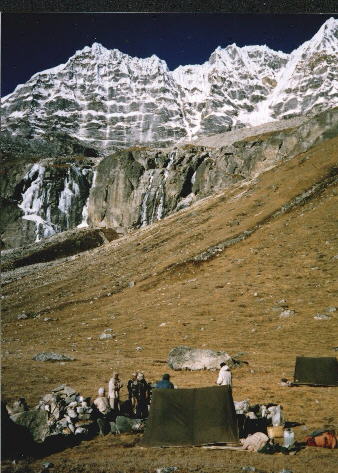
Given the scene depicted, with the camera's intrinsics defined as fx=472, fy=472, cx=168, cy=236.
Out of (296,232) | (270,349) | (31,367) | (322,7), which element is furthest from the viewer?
(296,232)

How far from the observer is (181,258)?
183 feet

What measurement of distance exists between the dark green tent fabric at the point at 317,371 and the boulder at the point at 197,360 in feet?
14.7

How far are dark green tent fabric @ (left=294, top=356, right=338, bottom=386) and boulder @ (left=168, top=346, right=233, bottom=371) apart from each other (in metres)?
4.49

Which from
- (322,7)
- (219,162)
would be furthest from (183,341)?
(219,162)

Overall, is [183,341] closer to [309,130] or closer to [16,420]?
[16,420]

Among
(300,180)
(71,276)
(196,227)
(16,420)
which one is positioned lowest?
(16,420)

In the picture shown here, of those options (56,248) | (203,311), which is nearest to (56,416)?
(203,311)

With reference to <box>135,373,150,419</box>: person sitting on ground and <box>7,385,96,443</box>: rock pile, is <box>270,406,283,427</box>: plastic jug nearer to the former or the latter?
<box>135,373,150,419</box>: person sitting on ground

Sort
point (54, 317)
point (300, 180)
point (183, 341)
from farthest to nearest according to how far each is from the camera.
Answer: point (300, 180), point (54, 317), point (183, 341)

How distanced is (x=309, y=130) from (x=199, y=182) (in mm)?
47019

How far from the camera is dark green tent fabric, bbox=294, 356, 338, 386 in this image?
22297 millimetres

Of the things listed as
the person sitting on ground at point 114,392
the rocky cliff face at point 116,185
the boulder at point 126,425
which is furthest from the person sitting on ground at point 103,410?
the rocky cliff face at point 116,185

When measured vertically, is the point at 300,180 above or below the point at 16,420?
above

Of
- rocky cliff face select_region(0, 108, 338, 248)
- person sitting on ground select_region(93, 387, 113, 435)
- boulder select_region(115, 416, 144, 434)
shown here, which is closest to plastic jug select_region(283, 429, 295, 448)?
boulder select_region(115, 416, 144, 434)
